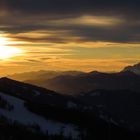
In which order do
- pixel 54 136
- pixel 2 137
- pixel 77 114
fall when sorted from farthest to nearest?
pixel 77 114 < pixel 54 136 < pixel 2 137

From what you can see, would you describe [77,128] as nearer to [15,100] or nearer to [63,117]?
[63,117]

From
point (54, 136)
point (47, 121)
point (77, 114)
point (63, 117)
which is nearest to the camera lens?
point (54, 136)

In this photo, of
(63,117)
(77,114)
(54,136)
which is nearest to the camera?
(54,136)

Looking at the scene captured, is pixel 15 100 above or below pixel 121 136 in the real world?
above

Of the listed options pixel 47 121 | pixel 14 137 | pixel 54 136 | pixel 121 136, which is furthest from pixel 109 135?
pixel 14 137

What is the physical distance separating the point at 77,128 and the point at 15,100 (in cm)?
2375

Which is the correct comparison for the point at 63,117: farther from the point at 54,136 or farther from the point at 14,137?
the point at 14,137

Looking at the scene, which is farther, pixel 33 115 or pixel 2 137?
pixel 33 115

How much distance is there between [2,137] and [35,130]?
26.7m

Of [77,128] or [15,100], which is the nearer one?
[77,128]

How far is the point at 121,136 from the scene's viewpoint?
13812cm

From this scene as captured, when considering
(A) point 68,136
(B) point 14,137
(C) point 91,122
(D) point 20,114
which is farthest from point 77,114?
(B) point 14,137

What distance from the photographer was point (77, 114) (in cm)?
14875

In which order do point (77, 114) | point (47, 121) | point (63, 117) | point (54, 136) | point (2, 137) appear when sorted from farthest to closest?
point (77, 114) → point (63, 117) → point (47, 121) → point (54, 136) → point (2, 137)
